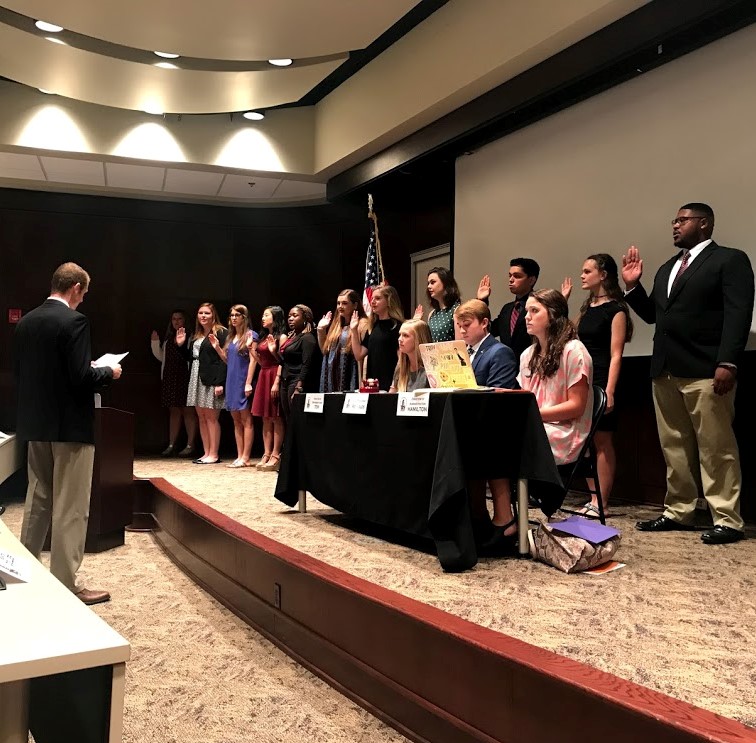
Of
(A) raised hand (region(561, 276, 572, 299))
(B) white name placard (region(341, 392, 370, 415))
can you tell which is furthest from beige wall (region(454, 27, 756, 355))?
(B) white name placard (region(341, 392, 370, 415))

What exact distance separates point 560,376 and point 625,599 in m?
1.05

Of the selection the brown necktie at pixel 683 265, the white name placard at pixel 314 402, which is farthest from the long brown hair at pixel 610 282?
the white name placard at pixel 314 402

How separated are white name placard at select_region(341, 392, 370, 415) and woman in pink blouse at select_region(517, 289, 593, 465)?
719mm

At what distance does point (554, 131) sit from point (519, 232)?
69cm

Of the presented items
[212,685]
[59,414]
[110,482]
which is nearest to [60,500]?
[59,414]

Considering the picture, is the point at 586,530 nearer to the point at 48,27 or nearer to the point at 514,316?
the point at 514,316

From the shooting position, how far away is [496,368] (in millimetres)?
3236

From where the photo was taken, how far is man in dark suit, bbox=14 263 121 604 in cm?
282

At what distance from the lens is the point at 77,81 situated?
5625mm

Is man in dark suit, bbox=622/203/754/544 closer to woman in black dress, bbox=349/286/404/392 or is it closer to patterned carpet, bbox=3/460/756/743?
patterned carpet, bbox=3/460/756/743

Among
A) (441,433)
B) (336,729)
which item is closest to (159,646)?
(336,729)

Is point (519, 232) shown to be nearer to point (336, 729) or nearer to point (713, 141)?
point (713, 141)

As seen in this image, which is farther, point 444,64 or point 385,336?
point 444,64

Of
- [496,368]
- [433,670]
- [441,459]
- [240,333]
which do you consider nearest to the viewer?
[433,670]
